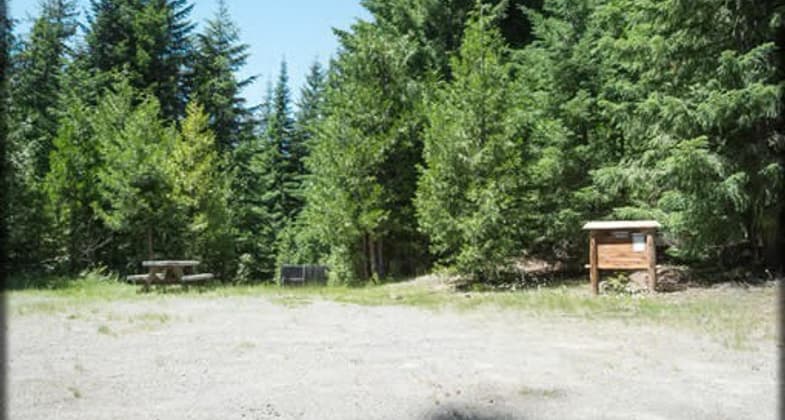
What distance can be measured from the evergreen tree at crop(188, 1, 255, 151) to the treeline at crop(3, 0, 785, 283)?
3.27 metres

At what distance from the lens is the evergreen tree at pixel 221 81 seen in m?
29.5

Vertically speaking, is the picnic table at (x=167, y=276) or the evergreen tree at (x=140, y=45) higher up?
the evergreen tree at (x=140, y=45)

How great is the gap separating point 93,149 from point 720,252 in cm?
1994

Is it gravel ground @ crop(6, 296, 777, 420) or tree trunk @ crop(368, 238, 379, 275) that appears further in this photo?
tree trunk @ crop(368, 238, 379, 275)

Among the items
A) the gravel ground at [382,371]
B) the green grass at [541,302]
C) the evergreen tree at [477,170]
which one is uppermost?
the evergreen tree at [477,170]

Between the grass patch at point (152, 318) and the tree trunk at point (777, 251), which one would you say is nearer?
the grass patch at point (152, 318)

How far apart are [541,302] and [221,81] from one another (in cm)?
2498

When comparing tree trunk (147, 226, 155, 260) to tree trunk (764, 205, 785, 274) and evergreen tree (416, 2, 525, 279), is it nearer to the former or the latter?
evergreen tree (416, 2, 525, 279)

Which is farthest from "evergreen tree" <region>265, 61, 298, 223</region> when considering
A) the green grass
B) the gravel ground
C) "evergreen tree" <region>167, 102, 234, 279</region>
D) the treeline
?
the gravel ground

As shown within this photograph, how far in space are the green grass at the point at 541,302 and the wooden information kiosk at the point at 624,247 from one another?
0.58 meters

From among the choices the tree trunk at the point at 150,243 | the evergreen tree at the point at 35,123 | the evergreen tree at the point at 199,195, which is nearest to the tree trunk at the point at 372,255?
the evergreen tree at the point at 199,195

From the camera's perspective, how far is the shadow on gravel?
150 inches

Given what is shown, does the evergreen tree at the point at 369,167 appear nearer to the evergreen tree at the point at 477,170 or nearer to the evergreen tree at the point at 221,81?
the evergreen tree at the point at 477,170

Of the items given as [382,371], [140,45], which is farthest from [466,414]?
[140,45]
